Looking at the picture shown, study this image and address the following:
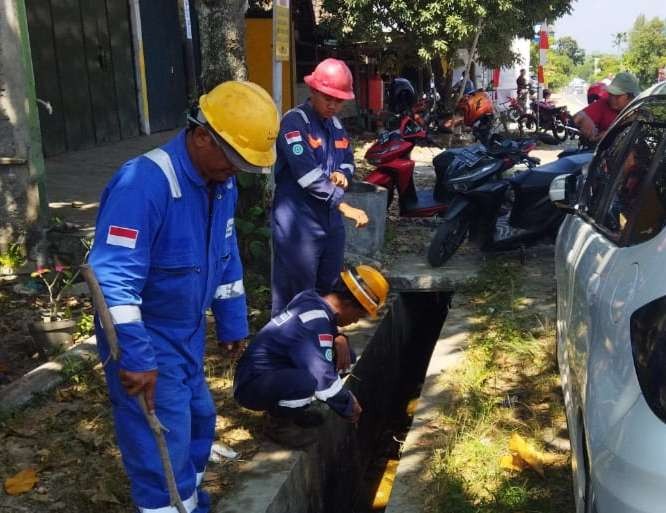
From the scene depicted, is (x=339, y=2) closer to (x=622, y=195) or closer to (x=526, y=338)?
(x=526, y=338)

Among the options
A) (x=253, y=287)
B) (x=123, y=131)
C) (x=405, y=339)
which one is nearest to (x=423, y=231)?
(x=405, y=339)

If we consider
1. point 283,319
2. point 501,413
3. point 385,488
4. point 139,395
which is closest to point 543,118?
point 385,488

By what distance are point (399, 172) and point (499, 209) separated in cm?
112

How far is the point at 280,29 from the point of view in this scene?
510 centimetres

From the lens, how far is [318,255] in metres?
4.38

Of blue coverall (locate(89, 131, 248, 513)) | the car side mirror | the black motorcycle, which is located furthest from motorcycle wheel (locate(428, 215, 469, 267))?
blue coverall (locate(89, 131, 248, 513))

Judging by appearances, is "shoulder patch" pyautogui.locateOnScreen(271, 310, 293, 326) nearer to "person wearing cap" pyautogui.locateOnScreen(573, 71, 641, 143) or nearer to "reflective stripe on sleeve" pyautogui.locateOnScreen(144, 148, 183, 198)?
"reflective stripe on sleeve" pyautogui.locateOnScreen(144, 148, 183, 198)

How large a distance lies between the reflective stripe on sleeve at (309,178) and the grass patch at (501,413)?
143 centimetres

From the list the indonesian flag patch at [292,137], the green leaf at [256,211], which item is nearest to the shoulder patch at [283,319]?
the indonesian flag patch at [292,137]

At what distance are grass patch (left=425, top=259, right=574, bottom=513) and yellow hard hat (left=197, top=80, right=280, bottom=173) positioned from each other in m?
1.68

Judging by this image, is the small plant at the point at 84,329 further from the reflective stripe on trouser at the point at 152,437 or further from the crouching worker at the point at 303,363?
the reflective stripe on trouser at the point at 152,437

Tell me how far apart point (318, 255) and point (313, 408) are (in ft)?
3.60

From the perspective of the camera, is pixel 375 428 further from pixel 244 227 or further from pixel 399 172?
pixel 399 172

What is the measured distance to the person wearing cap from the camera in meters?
6.33
